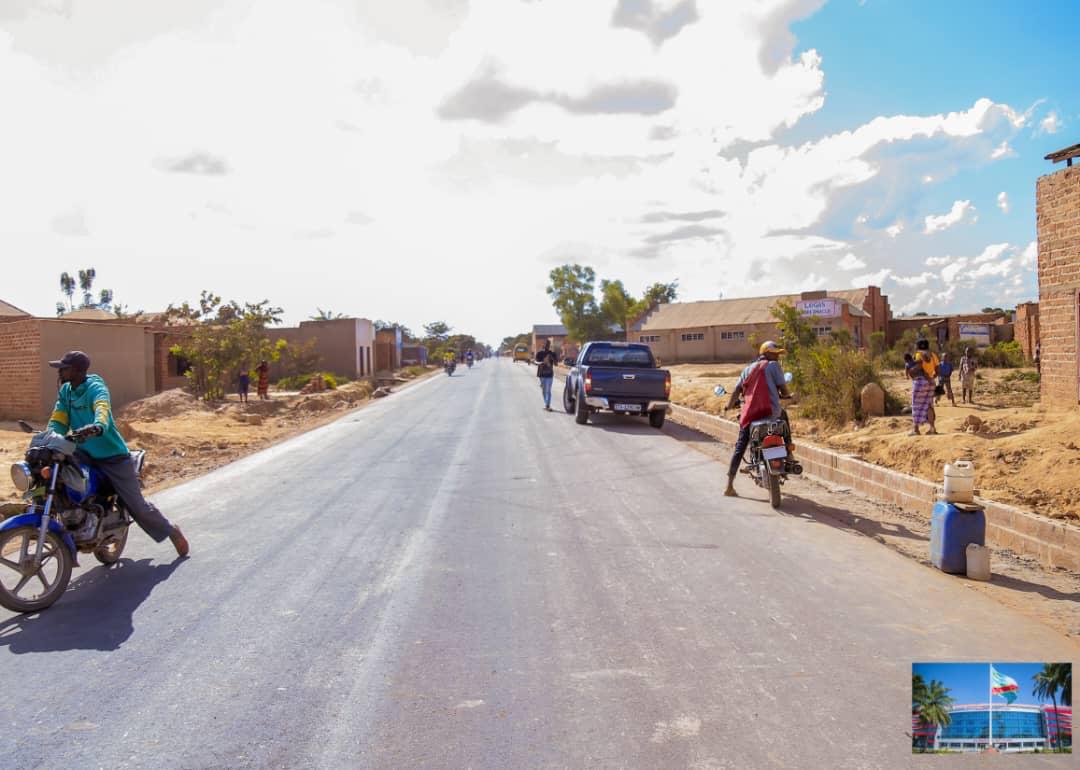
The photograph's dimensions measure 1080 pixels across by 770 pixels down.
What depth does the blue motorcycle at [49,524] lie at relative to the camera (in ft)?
17.8

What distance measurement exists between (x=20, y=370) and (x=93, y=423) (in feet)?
54.2

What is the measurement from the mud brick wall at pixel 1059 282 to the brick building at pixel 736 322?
34331 mm

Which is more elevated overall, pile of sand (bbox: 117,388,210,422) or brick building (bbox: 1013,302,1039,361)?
brick building (bbox: 1013,302,1039,361)

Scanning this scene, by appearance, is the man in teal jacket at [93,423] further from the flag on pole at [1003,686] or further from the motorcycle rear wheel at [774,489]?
the motorcycle rear wheel at [774,489]

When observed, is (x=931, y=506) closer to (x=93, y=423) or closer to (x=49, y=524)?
(x=93, y=423)

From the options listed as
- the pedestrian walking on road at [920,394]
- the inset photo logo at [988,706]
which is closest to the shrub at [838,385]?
the pedestrian walking on road at [920,394]

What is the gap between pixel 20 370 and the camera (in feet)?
64.3

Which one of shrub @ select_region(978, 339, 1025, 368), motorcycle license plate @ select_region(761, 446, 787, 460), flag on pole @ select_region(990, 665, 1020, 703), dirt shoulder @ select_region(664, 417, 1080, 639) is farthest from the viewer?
shrub @ select_region(978, 339, 1025, 368)

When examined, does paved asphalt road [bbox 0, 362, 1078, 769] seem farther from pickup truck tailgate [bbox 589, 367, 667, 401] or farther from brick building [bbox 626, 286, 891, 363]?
brick building [bbox 626, 286, 891, 363]

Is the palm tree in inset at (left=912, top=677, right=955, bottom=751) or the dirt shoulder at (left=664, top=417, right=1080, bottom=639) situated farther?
the dirt shoulder at (left=664, top=417, right=1080, bottom=639)

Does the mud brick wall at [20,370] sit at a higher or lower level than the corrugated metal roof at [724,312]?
lower

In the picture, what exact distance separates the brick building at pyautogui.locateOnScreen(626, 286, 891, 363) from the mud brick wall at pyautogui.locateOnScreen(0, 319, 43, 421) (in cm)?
3742

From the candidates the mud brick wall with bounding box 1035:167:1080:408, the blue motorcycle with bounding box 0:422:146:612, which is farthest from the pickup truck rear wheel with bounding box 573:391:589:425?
the blue motorcycle with bounding box 0:422:146:612

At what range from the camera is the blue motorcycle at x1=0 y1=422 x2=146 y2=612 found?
544 centimetres
